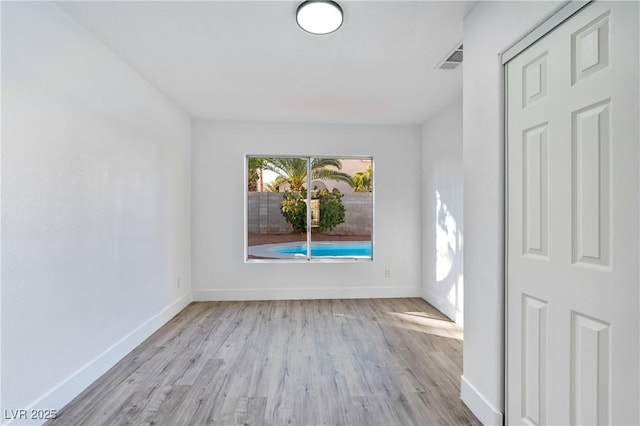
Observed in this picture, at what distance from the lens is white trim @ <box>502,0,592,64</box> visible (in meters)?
1.30

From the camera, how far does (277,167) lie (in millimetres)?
4715

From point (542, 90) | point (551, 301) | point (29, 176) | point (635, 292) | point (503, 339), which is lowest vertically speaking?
point (503, 339)

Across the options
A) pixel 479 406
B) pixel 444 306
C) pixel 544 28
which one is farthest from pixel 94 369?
pixel 444 306

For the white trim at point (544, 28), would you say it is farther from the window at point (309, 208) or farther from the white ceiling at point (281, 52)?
the window at point (309, 208)

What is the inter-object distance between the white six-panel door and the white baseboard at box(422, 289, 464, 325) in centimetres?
194

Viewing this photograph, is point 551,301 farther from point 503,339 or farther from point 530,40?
point 530,40

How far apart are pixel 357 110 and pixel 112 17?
263cm

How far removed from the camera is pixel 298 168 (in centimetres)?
471

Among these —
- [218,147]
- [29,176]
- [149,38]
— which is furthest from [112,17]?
[218,147]

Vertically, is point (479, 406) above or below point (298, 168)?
below

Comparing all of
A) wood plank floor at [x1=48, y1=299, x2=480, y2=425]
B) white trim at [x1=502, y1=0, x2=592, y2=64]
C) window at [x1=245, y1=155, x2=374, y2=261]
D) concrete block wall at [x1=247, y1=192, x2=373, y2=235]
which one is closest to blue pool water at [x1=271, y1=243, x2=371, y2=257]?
window at [x1=245, y1=155, x2=374, y2=261]

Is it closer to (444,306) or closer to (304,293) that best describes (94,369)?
(304,293)

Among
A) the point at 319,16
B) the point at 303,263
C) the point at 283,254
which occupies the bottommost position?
the point at 303,263

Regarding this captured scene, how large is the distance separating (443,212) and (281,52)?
2.69 meters
